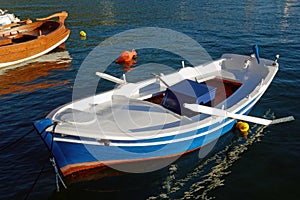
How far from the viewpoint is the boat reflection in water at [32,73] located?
2117 cm

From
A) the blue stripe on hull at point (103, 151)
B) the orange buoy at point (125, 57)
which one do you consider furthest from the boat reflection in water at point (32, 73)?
the blue stripe on hull at point (103, 151)

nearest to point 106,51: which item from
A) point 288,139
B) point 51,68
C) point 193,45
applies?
point 51,68

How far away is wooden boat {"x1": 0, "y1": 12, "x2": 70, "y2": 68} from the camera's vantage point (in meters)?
24.2

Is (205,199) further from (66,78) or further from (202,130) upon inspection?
(66,78)

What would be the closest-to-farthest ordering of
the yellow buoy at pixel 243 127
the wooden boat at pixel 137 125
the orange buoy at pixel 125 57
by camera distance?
the wooden boat at pixel 137 125 → the yellow buoy at pixel 243 127 → the orange buoy at pixel 125 57

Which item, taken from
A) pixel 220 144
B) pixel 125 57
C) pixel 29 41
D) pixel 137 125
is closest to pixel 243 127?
pixel 220 144

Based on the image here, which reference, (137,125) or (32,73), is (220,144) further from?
(32,73)

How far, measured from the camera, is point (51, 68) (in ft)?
81.2

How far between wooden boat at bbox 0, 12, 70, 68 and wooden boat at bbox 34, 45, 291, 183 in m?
14.0

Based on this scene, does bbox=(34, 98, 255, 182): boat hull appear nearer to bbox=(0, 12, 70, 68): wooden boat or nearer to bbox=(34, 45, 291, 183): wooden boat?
bbox=(34, 45, 291, 183): wooden boat

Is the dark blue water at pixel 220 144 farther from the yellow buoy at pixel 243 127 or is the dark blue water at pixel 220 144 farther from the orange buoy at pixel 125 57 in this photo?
the orange buoy at pixel 125 57

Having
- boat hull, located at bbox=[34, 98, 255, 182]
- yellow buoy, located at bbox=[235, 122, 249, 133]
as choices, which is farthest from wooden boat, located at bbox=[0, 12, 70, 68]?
yellow buoy, located at bbox=[235, 122, 249, 133]

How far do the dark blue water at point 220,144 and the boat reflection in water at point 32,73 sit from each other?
7 centimetres

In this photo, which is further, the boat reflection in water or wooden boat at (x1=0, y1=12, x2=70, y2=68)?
wooden boat at (x1=0, y1=12, x2=70, y2=68)
